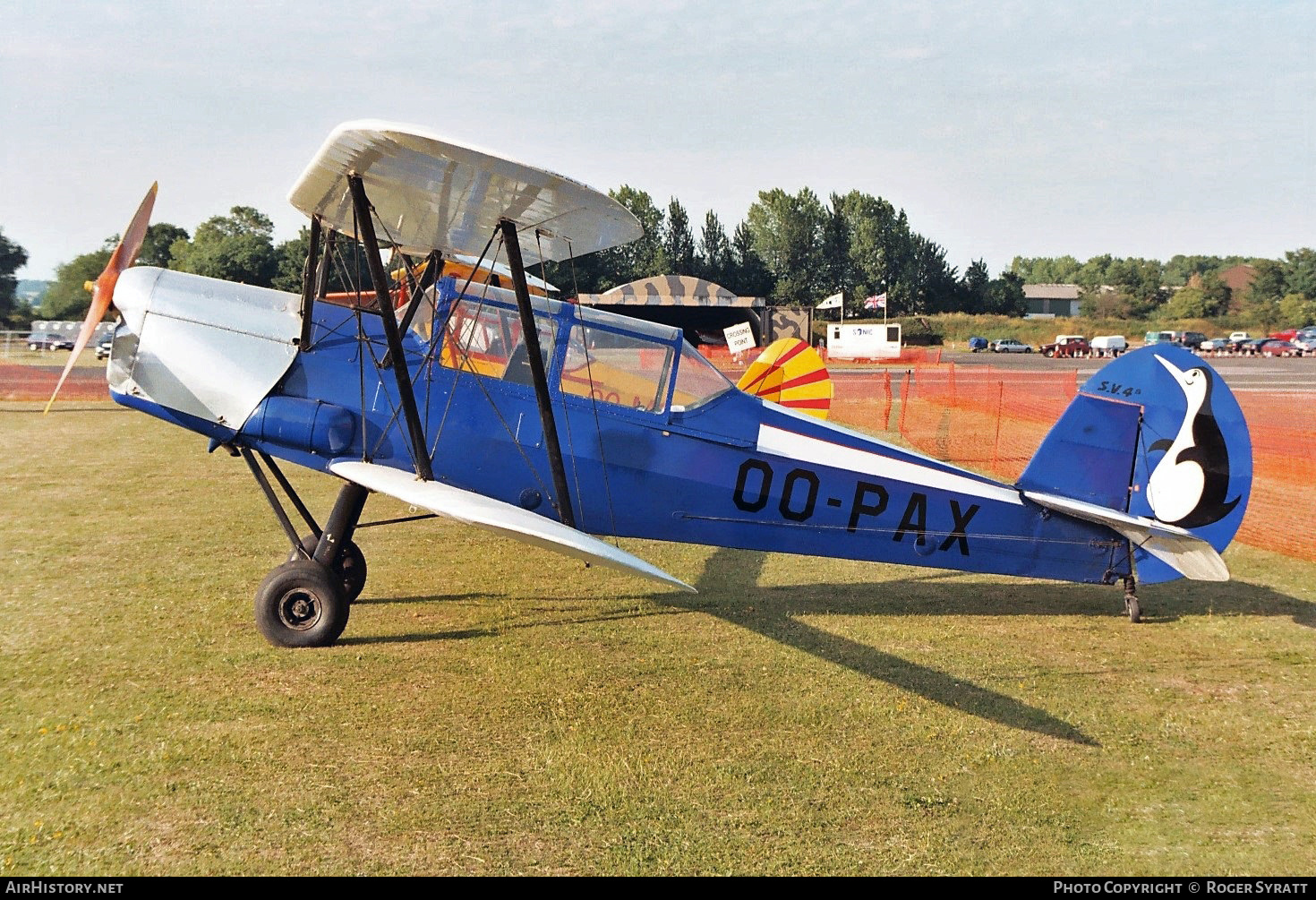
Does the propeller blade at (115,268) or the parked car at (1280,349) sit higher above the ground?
the propeller blade at (115,268)

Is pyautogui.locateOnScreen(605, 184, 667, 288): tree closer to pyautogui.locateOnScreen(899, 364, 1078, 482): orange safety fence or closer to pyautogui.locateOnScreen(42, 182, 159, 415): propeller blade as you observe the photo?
pyautogui.locateOnScreen(899, 364, 1078, 482): orange safety fence

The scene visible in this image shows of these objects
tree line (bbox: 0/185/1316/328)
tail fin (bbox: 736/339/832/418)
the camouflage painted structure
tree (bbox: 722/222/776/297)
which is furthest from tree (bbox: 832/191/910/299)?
tail fin (bbox: 736/339/832/418)

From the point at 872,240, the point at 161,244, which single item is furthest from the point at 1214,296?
the point at 161,244

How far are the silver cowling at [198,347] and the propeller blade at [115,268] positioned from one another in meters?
0.22

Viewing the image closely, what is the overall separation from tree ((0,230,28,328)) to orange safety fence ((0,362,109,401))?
18.9 meters

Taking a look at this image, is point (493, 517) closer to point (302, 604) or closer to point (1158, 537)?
point (302, 604)

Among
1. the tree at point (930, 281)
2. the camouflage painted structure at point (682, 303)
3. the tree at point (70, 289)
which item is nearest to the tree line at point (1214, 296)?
the tree at point (930, 281)

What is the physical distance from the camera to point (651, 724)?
5.08m

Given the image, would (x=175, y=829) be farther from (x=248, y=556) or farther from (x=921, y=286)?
(x=921, y=286)

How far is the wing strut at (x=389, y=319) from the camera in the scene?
551 cm

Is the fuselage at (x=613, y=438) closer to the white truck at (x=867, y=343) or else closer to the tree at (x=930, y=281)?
the white truck at (x=867, y=343)

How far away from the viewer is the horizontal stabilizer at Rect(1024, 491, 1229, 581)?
249 inches

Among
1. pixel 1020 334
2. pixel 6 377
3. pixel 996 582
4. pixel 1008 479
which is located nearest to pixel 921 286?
pixel 1020 334

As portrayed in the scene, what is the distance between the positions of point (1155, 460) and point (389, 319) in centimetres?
473
